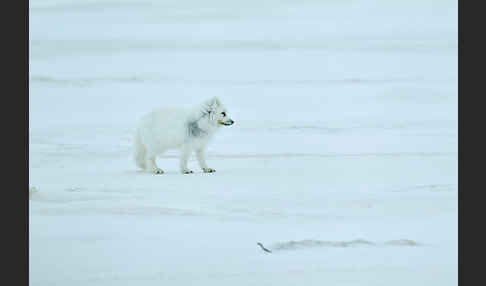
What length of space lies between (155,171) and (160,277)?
0.63 m

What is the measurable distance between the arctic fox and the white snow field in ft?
0.42

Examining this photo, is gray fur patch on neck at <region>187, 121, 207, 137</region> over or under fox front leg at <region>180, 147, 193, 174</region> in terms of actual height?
over

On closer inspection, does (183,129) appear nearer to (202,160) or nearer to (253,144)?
(202,160)

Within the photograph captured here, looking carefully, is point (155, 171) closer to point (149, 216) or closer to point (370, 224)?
point (149, 216)

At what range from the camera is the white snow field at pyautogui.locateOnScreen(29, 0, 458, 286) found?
12.5 feet

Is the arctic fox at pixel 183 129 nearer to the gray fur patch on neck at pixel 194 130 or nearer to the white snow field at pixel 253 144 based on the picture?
the gray fur patch on neck at pixel 194 130

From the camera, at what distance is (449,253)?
3912mm

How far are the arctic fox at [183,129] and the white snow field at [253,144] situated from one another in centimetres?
13

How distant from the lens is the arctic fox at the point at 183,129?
4059 millimetres

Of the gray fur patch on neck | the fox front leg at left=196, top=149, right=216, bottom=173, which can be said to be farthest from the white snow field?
the gray fur patch on neck

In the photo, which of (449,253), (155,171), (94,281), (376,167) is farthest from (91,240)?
(449,253)

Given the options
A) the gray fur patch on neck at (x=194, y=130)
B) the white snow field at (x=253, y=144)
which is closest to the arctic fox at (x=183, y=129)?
the gray fur patch on neck at (x=194, y=130)

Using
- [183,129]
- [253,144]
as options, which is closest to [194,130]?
[183,129]

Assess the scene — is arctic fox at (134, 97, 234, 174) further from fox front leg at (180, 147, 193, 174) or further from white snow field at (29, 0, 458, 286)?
white snow field at (29, 0, 458, 286)
